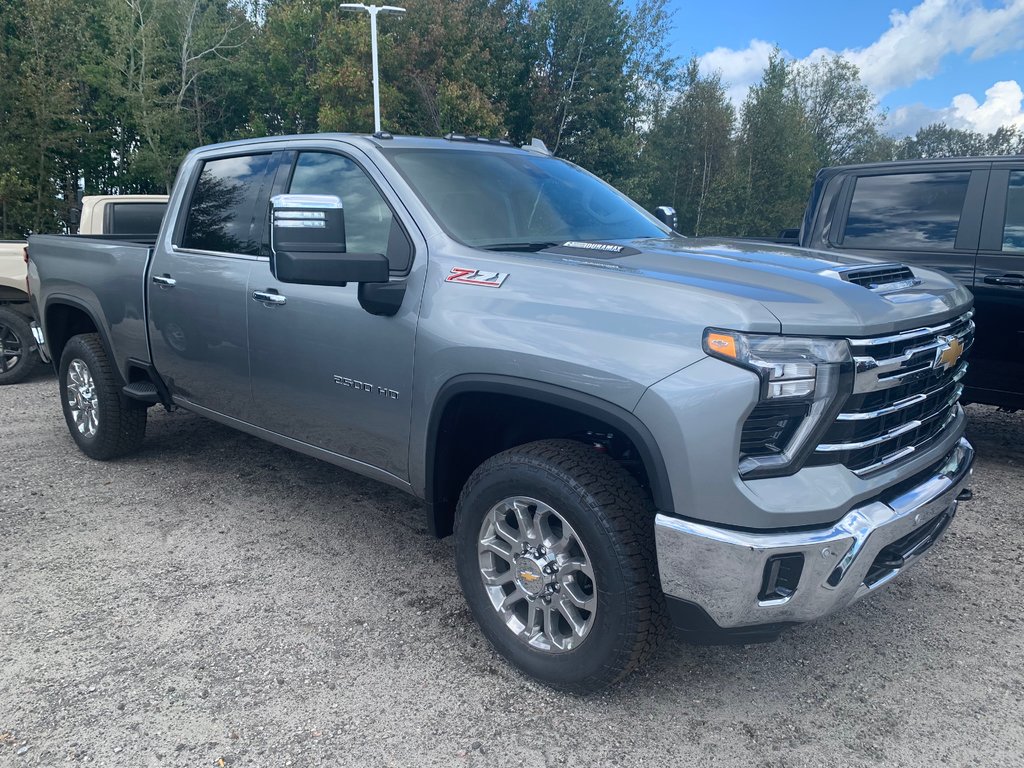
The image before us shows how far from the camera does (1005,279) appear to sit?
4930 mm

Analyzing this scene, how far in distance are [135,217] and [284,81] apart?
24.1 metres

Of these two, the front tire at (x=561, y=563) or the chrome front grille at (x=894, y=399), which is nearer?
the chrome front grille at (x=894, y=399)

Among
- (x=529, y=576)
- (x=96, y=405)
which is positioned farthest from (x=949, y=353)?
(x=96, y=405)

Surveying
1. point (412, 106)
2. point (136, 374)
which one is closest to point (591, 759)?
point (136, 374)

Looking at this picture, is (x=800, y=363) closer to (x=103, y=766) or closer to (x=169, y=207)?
(x=103, y=766)

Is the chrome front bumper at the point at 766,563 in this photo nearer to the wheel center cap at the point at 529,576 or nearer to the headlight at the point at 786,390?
the headlight at the point at 786,390

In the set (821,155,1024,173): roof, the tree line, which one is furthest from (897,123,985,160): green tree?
(821,155,1024,173): roof

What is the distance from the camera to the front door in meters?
3.14

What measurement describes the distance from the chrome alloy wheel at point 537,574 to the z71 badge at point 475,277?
30.1 inches

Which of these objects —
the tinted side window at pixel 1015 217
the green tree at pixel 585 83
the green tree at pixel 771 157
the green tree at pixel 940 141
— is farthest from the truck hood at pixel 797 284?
the green tree at pixel 940 141

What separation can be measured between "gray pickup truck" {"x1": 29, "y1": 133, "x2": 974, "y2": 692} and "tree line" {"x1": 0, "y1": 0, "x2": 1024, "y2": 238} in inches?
754

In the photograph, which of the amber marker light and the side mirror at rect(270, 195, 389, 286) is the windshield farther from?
the amber marker light

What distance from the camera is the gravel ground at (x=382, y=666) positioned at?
2.54 m

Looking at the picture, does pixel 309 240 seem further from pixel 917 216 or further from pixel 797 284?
pixel 917 216
